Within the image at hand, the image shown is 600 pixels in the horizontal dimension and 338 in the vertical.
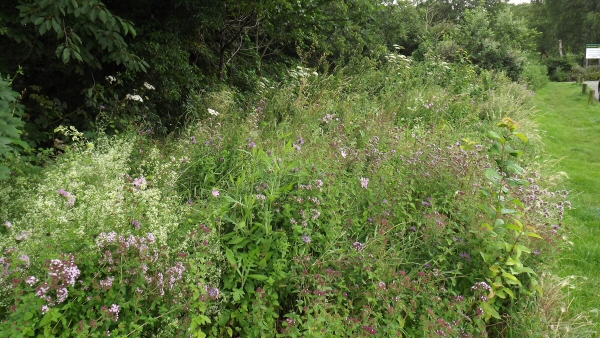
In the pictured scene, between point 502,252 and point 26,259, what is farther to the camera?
point 502,252

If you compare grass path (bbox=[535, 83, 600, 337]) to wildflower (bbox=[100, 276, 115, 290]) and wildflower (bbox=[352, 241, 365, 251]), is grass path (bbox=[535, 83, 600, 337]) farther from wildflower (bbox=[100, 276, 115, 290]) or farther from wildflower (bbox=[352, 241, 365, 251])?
wildflower (bbox=[100, 276, 115, 290])

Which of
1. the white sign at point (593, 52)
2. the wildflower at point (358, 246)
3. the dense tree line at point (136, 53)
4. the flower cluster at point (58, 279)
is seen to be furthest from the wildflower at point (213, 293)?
the white sign at point (593, 52)

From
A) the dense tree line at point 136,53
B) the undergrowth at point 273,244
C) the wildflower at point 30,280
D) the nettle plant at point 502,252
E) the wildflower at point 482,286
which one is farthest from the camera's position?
the dense tree line at point 136,53

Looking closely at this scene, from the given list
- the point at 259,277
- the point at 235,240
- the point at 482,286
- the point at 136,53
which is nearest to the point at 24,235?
the point at 235,240

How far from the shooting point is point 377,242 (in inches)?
111

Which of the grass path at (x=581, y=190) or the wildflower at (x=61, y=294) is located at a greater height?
the wildflower at (x=61, y=294)

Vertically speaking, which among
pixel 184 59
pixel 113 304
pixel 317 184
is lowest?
pixel 113 304

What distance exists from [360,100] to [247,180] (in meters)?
4.46

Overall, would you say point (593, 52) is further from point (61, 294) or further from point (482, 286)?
point (61, 294)

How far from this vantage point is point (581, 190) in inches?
229

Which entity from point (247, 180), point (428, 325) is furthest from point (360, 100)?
point (428, 325)

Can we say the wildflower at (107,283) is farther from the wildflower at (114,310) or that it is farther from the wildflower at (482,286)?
the wildflower at (482,286)

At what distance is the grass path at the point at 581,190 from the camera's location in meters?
3.32

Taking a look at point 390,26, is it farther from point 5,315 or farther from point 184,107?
point 5,315
